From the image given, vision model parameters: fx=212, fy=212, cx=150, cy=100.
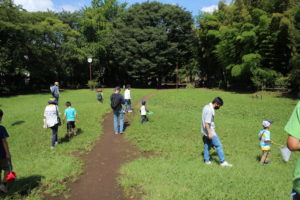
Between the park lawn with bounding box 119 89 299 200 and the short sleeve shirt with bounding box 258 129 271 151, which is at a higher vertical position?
the short sleeve shirt with bounding box 258 129 271 151

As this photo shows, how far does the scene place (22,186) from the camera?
491 centimetres

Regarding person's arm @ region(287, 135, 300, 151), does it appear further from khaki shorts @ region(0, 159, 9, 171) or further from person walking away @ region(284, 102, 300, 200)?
khaki shorts @ region(0, 159, 9, 171)

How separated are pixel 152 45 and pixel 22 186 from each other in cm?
3119

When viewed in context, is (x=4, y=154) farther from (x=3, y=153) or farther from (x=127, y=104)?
(x=127, y=104)

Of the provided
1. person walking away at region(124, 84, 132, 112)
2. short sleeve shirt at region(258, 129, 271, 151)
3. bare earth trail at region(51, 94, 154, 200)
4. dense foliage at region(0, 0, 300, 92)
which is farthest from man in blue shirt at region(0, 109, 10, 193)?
dense foliage at region(0, 0, 300, 92)

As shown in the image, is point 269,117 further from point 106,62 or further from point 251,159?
point 106,62

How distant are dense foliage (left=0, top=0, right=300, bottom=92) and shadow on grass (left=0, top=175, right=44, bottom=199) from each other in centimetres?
2499

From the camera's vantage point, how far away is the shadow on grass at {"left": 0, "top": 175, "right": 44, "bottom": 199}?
4.55 meters

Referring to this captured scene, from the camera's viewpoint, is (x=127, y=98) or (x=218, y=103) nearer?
(x=218, y=103)

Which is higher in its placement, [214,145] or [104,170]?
[214,145]

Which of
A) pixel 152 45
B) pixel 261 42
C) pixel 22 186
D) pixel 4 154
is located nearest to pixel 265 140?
pixel 22 186

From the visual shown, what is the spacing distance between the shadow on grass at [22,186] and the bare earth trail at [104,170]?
790mm

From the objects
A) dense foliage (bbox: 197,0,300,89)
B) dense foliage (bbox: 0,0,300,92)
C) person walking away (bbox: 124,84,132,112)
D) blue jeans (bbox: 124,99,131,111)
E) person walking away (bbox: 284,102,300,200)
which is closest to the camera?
person walking away (bbox: 284,102,300,200)

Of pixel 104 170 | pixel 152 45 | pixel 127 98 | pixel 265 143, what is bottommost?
pixel 104 170
